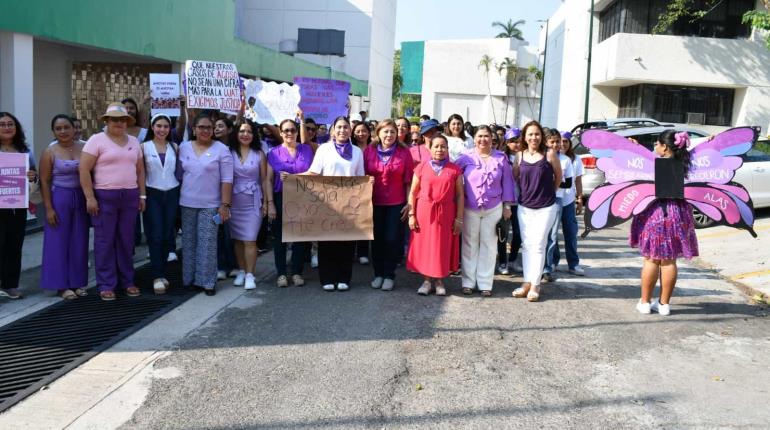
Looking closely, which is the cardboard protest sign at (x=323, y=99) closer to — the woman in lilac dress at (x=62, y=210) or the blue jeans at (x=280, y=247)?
the blue jeans at (x=280, y=247)

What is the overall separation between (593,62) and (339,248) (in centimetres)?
2571

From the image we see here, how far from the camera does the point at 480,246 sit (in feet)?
24.9

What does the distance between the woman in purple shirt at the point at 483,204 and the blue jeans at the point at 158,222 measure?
9.90ft

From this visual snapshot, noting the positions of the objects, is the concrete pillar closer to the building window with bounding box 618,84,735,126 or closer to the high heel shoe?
the high heel shoe

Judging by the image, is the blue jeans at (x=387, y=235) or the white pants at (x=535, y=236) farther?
the blue jeans at (x=387, y=235)

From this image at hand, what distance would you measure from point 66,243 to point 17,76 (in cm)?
478

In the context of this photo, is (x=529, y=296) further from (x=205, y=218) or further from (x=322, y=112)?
(x=322, y=112)

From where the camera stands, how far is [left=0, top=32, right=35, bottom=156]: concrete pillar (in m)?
10.1

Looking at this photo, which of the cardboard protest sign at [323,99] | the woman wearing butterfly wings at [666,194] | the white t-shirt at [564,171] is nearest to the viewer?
the woman wearing butterfly wings at [666,194]

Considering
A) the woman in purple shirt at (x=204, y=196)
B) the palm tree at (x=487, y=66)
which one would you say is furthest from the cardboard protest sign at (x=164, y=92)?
the palm tree at (x=487, y=66)

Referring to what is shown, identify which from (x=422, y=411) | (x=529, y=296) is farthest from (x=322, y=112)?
(x=422, y=411)

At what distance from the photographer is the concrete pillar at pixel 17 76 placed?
10141 mm

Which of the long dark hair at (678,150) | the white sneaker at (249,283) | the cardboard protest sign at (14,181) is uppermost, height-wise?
the long dark hair at (678,150)

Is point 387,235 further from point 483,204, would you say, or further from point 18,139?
point 18,139
